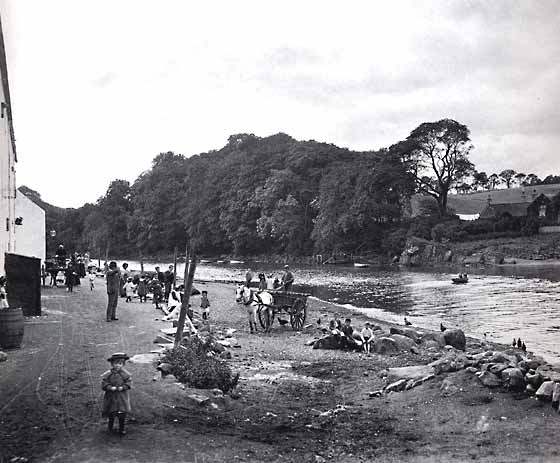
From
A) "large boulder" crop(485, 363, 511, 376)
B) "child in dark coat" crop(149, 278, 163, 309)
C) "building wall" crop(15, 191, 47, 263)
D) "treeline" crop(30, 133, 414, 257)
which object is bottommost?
"large boulder" crop(485, 363, 511, 376)

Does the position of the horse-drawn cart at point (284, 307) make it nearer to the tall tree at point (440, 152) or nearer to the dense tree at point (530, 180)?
the tall tree at point (440, 152)

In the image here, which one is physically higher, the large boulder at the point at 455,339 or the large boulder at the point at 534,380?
the large boulder at the point at 534,380

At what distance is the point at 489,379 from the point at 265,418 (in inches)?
167

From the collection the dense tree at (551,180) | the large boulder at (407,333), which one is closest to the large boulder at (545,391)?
the large boulder at (407,333)

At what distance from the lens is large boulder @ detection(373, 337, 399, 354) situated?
16.8 meters

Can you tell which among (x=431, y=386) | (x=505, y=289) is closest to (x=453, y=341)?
(x=431, y=386)

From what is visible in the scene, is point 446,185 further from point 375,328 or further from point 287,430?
point 287,430

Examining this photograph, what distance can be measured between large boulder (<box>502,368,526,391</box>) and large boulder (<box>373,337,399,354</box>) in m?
6.67

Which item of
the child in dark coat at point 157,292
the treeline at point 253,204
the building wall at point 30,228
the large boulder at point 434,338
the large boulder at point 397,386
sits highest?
the treeline at point 253,204

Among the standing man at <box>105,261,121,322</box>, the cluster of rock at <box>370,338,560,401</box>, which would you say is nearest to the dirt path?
the cluster of rock at <box>370,338,560,401</box>

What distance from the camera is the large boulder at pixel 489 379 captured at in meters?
10.3

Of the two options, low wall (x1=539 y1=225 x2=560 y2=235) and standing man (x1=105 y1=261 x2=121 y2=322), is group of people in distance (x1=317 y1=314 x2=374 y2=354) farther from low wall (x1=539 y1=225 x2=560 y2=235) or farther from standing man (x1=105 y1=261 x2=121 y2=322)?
low wall (x1=539 y1=225 x2=560 y2=235)

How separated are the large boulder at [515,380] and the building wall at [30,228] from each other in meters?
31.2

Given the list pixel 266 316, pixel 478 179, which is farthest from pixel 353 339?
pixel 478 179
